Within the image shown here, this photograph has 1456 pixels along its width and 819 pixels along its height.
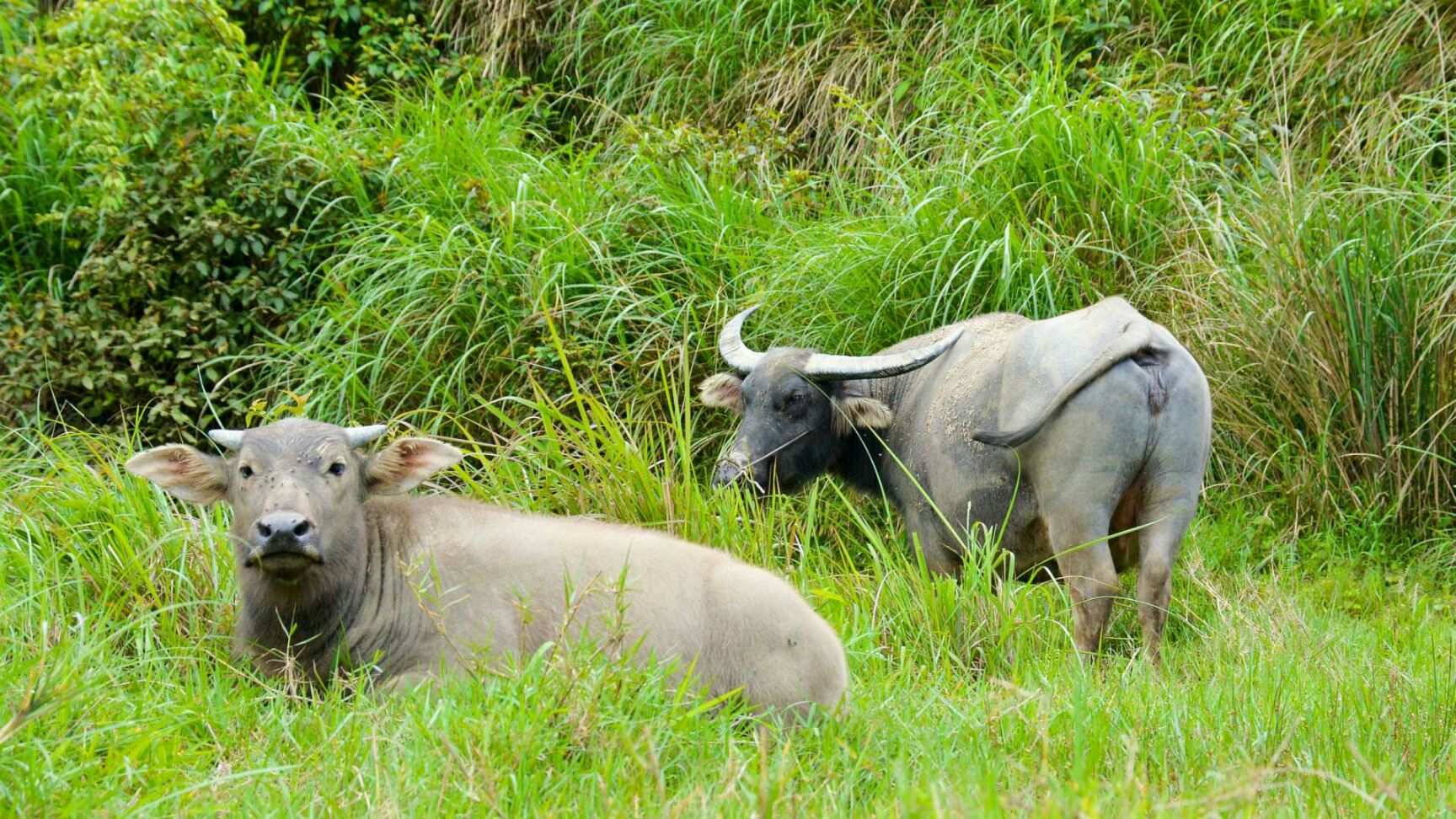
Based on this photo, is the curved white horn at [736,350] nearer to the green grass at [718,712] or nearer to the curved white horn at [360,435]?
the green grass at [718,712]

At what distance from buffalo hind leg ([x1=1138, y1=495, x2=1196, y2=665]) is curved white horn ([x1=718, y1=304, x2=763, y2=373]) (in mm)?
2014

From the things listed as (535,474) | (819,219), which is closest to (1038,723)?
(535,474)

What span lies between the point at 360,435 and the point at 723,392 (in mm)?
2446

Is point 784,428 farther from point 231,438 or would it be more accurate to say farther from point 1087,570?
point 231,438

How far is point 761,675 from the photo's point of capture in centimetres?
423

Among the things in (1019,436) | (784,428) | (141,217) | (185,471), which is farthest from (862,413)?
(141,217)

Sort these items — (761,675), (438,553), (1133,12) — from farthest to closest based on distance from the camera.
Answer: (1133,12)
(438,553)
(761,675)

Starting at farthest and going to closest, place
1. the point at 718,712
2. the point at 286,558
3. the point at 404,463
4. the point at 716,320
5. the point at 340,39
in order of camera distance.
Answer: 1. the point at 340,39
2. the point at 716,320
3. the point at 404,463
4. the point at 286,558
5. the point at 718,712

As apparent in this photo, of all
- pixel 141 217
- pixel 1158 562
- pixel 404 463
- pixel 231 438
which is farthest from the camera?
pixel 141 217

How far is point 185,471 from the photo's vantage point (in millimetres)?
4793

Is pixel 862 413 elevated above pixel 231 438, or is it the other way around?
pixel 231 438

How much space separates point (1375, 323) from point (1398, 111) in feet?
7.66

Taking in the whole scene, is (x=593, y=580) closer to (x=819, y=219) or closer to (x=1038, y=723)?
(x=1038, y=723)

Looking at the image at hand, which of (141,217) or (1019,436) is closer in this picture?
(1019,436)
